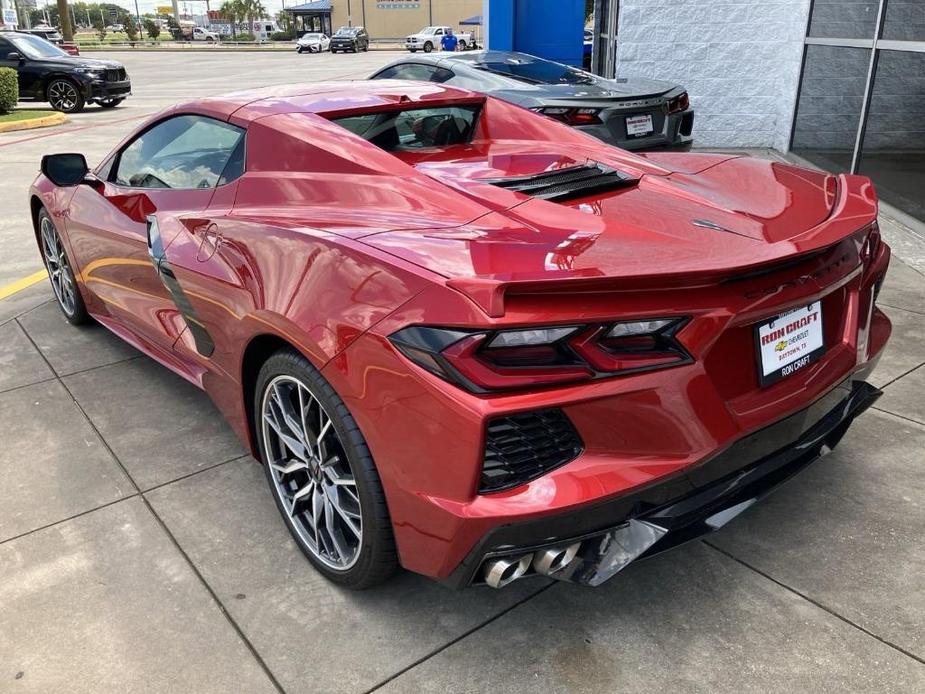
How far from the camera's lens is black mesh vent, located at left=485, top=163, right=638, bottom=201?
2.52 m

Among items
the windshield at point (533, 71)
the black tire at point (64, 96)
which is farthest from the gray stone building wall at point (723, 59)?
the black tire at point (64, 96)

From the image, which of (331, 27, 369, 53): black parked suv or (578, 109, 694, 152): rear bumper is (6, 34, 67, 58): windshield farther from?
(331, 27, 369, 53): black parked suv

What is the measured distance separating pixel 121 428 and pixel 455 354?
2349 millimetres

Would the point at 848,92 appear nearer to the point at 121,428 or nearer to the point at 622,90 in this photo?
the point at 622,90

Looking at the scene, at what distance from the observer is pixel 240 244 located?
2.61m

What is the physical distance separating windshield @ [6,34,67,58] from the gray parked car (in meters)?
12.7

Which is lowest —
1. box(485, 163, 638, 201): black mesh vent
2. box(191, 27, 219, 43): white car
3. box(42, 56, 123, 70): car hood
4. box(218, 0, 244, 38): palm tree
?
box(485, 163, 638, 201): black mesh vent

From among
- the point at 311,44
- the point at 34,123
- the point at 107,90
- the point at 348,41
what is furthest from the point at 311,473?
the point at 311,44

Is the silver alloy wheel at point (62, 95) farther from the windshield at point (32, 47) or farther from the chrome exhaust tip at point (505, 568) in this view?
the chrome exhaust tip at point (505, 568)

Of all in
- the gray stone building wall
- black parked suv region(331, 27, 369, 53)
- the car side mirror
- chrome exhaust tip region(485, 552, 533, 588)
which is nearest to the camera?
chrome exhaust tip region(485, 552, 533, 588)

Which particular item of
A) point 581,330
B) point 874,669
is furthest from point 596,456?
point 874,669

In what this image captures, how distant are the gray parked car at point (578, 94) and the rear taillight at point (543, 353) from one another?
5.07 m

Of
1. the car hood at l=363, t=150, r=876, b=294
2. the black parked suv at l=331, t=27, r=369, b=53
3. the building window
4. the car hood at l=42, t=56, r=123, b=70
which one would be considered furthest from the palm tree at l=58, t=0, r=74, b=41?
the car hood at l=363, t=150, r=876, b=294

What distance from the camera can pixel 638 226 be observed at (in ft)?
7.18
